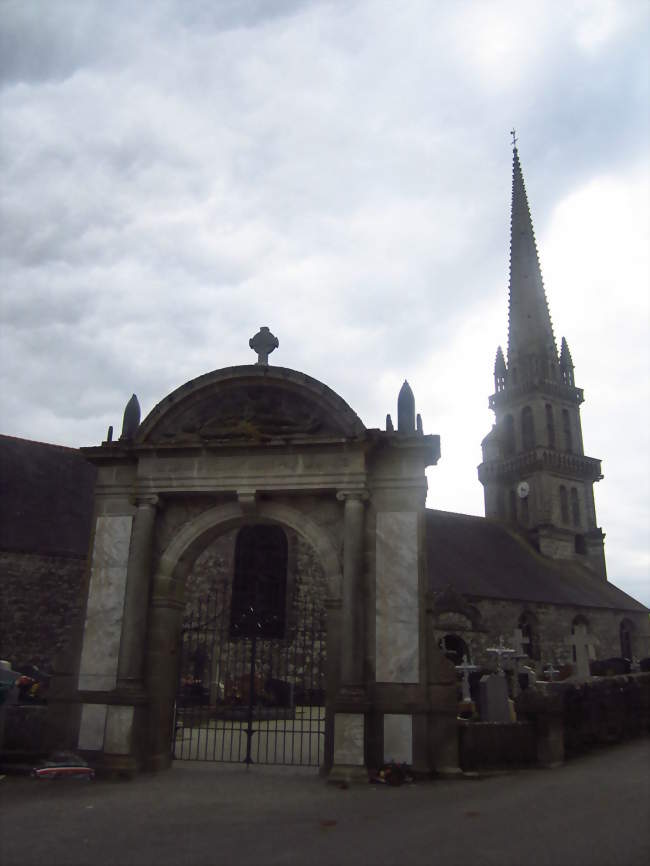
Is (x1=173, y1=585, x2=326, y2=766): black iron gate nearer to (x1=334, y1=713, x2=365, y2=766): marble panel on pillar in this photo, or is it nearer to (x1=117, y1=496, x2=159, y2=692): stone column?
(x1=117, y1=496, x2=159, y2=692): stone column

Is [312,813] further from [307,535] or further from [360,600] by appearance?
[307,535]

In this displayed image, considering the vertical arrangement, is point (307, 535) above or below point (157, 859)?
above

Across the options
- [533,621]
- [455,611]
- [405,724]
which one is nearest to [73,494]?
[455,611]

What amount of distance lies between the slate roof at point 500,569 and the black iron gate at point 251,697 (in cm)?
796

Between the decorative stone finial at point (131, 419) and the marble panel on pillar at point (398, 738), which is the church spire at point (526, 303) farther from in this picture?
the marble panel on pillar at point (398, 738)

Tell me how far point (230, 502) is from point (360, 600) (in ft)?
7.58

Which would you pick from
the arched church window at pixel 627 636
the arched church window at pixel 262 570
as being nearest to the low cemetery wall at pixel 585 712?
the arched church window at pixel 262 570

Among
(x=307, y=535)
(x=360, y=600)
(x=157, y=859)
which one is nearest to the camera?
(x=157, y=859)

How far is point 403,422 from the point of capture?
9.70 m

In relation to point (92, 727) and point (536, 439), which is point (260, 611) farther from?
point (536, 439)

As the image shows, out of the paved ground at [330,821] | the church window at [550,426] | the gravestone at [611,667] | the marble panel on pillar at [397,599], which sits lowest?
the paved ground at [330,821]

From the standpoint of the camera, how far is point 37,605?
20.4m

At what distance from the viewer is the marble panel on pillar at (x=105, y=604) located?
364 inches

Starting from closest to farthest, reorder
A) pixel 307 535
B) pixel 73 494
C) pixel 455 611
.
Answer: pixel 307 535 → pixel 73 494 → pixel 455 611
